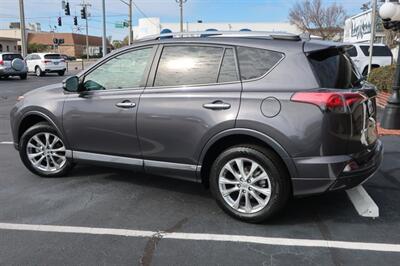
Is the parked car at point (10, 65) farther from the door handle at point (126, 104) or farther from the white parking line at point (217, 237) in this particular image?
the white parking line at point (217, 237)

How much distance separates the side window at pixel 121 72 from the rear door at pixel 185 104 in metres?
0.19

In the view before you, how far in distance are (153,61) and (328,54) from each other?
5.95ft

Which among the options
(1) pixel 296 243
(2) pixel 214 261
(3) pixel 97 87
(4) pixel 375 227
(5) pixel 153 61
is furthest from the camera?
(3) pixel 97 87

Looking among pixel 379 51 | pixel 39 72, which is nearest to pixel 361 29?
pixel 379 51

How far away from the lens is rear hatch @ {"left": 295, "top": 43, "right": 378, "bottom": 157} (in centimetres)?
380

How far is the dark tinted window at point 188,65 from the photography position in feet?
14.5

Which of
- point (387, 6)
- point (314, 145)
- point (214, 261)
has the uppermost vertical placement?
point (387, 6)

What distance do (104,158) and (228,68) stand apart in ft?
6.03

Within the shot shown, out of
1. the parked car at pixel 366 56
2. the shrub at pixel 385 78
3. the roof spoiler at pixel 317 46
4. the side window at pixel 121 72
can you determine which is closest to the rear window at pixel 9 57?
the parked car at pixel 366 56

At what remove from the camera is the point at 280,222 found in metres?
4.26

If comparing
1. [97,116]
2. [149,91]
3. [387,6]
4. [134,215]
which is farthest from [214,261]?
[387,6]

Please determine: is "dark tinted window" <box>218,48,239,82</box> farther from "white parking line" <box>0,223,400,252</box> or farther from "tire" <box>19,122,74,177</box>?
"tire" <box>19,122,74,177</box>

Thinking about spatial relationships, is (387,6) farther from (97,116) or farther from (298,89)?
(97,116)

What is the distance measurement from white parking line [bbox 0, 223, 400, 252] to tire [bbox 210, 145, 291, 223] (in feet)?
1.04
